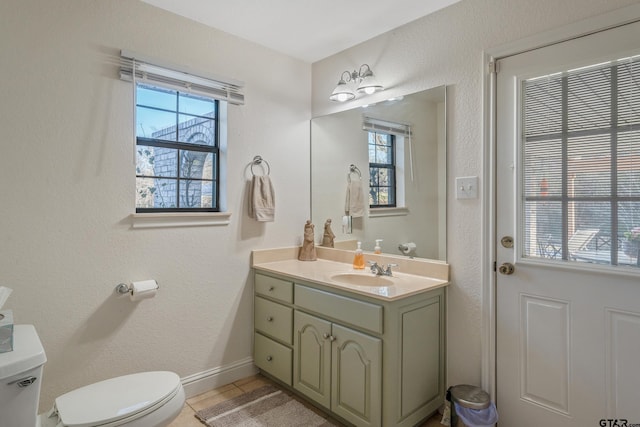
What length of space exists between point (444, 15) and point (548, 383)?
2.06m

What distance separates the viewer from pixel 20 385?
1.26 metres

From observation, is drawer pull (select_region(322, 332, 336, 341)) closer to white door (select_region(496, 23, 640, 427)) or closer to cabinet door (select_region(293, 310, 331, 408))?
cabinet door (select_region(293, 310, 331, 408))

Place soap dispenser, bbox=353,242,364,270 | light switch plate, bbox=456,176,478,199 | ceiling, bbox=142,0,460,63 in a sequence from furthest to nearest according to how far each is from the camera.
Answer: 1. soap dispenser, bbox=353,242,364,270
2. ceiling, bbox=142,0,460,63
3. light switch plate, bbox=456,176,478,199

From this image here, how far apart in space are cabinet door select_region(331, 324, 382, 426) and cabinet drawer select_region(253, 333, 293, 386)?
411mm

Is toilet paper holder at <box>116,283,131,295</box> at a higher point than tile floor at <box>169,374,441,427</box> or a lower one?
higher

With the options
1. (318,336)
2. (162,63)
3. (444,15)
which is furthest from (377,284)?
(162,63)

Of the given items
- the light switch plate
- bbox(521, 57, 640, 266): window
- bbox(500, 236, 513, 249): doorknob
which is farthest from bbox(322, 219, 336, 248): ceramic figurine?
bbox(521, 57, 640, 266): window

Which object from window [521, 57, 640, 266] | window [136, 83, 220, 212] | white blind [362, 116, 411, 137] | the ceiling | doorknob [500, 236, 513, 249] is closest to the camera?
window [521, 57, 640, 266]

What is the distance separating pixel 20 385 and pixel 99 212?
36.9 inches

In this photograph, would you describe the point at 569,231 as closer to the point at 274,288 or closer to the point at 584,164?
the point at 584,164

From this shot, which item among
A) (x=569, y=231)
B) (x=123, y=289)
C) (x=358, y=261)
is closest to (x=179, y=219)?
(x=123, y=289)

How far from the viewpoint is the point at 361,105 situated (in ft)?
8.38

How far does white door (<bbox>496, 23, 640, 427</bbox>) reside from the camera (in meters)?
1.51

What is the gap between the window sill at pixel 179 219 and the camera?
82.0 inches
